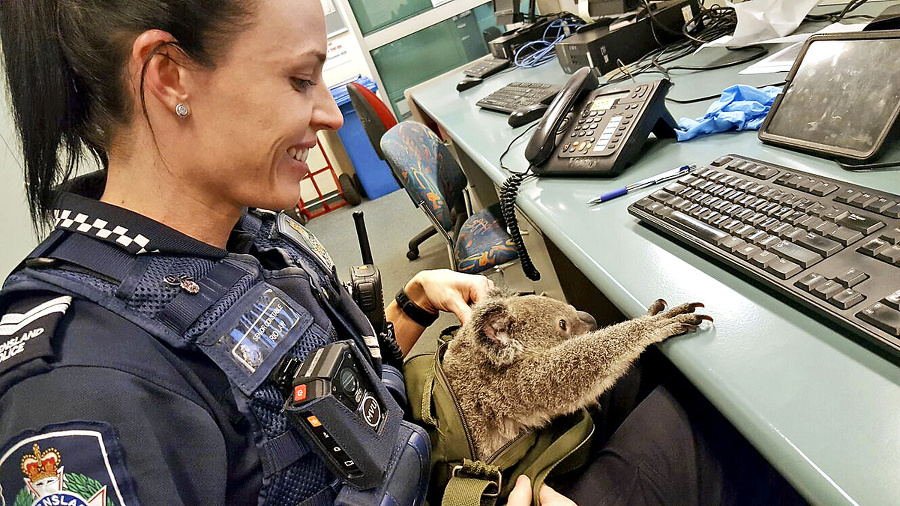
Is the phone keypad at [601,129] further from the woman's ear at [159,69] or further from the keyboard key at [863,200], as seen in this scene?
the woman's ear at [159,69]

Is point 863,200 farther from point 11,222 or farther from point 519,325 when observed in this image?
point 11,222

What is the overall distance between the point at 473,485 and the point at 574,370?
12.0 inches

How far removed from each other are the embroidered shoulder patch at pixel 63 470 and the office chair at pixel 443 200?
1.44m

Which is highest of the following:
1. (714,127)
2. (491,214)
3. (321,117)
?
(321,117)

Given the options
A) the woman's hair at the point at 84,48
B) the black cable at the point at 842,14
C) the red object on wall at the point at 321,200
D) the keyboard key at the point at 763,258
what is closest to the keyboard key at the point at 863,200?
the keyboard key at the point at 763,258

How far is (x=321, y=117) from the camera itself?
73 centimetres

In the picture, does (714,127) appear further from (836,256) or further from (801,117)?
(836,256)

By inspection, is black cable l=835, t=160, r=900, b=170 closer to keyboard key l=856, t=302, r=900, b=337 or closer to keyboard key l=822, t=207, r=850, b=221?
keyboard key l=822, t=207, r=850, b=221

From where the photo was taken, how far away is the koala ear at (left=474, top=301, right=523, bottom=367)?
3.53ft

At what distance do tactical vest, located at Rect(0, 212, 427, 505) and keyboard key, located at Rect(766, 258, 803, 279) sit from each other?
0.59m

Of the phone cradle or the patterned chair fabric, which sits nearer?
the phone cradle

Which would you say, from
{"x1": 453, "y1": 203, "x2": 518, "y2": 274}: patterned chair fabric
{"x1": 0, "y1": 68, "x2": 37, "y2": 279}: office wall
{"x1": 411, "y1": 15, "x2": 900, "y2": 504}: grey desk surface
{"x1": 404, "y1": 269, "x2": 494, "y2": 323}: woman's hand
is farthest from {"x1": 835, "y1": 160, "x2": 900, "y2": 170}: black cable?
{"x1": 0, "y1": 68, "x2": 37, "y2": 279}: office wall

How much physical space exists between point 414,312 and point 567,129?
1.97ft

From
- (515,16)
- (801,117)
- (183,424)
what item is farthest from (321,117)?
(515,16)
